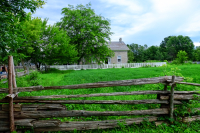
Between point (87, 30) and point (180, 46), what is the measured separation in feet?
153

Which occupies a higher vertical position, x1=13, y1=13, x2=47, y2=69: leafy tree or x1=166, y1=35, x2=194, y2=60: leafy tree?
x1=166, y1=35, x2=194, y2=60: leafy tree

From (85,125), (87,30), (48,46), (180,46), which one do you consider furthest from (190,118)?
(180,46)

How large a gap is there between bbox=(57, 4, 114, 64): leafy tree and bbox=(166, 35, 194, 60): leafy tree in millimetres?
40765

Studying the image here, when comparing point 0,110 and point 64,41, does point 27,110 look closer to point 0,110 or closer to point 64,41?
A: point 0,110

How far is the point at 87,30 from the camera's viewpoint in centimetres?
2266

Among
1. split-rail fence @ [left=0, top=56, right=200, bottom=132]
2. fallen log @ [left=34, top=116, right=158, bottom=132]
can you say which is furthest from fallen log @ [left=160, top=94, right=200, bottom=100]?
fallen log @ [left=34, top=116, right=158, bottom=132]

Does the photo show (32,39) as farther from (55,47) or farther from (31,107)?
(31,107)

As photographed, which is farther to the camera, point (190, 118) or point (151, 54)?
point (151, 54)

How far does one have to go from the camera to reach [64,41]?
56.8ft

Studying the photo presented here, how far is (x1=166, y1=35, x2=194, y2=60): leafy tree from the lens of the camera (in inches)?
2101

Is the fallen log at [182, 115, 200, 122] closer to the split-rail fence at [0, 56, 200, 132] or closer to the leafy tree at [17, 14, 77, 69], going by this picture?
the split-rail fence at [0, 56, 200, 132]

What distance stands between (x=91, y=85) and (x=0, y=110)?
223 centimetres

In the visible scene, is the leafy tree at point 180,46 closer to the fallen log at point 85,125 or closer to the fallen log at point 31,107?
the fallen log at point 85,125

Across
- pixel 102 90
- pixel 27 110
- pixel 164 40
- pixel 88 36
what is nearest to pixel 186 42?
pixel 164 40
